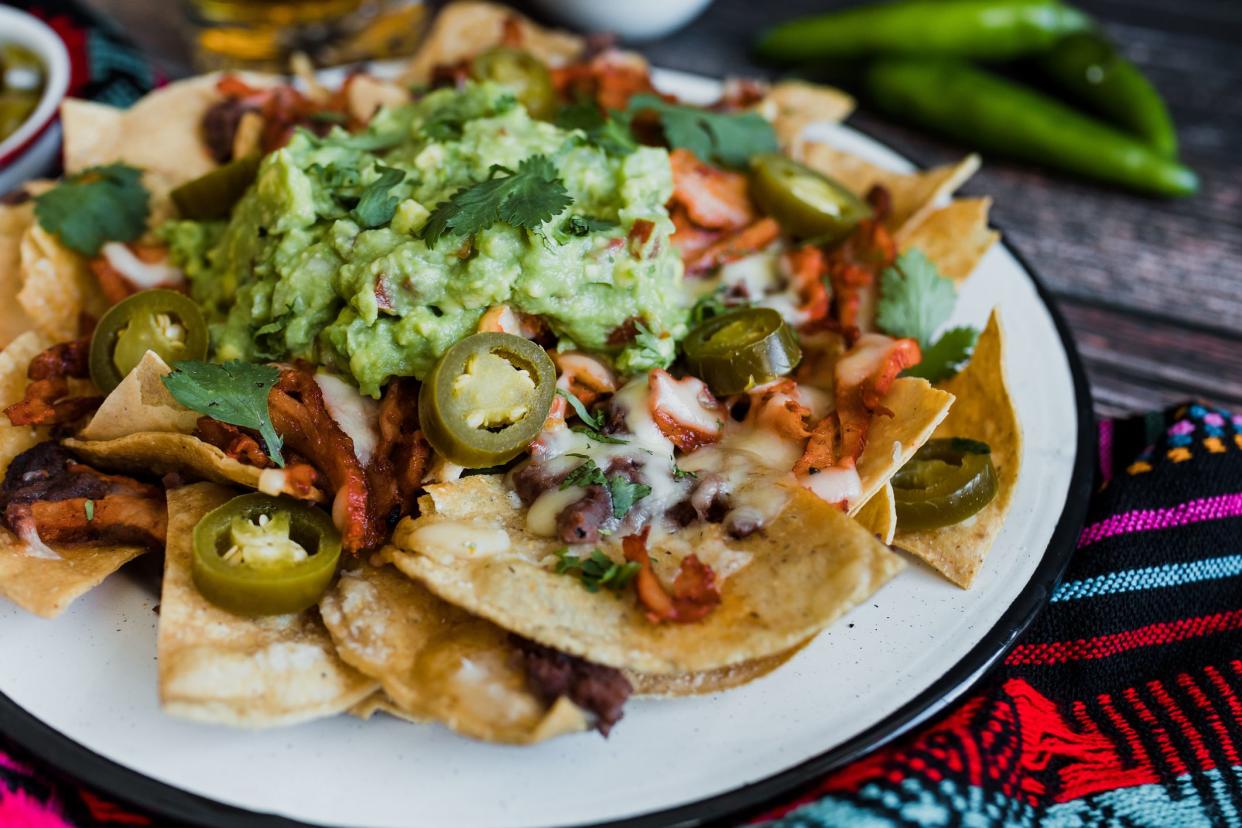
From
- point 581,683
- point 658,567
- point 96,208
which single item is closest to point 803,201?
point 658,567

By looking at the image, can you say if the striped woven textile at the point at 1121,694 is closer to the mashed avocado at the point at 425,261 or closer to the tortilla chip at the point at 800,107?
the mashed avocado at the point at 425,261

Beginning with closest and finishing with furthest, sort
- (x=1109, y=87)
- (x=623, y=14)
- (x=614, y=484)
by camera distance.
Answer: (x=614, y=484)
(x=1109, y=87)
(x=623, y=14)

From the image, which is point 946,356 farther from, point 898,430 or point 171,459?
point 171,459

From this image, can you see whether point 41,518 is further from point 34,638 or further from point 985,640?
point 985,640

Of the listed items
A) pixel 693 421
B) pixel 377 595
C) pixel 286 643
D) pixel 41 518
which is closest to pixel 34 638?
pixel 41 518

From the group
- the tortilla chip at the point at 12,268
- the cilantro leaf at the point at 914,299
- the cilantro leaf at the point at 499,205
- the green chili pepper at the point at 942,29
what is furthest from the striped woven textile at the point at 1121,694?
the green chili pepper at the point at 942,29

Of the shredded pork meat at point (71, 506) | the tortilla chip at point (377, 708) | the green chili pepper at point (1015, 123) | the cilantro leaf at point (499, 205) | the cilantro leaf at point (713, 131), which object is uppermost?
the cilantro leaf at point (499, 205)
